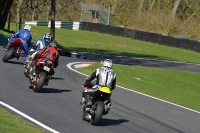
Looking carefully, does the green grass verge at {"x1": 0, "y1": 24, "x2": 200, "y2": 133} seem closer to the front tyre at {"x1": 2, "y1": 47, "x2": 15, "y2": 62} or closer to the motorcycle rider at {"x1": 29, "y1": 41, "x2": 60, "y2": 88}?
the front tyre at {"x1": 2, "y1": 47, "x2": 15, "y2": 62}

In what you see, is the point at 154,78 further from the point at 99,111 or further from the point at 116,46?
the point at 116,46

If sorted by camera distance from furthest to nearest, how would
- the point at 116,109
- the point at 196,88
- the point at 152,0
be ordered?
1. the point at 152,0
2. the point at 196,88
3. the point at 116,109

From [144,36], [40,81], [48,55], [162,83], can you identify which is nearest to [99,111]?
[40,81]

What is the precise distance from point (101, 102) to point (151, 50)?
3412 cm

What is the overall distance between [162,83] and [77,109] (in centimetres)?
1046

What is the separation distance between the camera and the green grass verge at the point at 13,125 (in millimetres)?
9172

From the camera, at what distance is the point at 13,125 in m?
9.76

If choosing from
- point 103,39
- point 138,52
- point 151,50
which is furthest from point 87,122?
point 103,39

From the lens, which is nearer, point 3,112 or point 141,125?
point 3,112

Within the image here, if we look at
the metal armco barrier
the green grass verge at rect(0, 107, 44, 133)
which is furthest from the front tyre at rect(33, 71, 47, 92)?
the metal armco barrier

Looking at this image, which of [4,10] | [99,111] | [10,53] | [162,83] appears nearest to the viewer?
[99,111]

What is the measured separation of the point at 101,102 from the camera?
1140cm

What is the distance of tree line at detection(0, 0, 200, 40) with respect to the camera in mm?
57031

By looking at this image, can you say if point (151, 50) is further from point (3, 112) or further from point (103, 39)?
point (3, 112)
